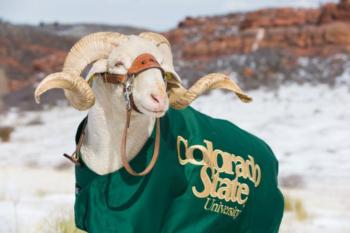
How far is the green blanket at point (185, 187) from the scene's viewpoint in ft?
13.8

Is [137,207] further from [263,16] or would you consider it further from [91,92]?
[263,16]

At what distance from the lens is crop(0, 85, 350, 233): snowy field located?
7715mm

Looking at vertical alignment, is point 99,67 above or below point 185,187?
above

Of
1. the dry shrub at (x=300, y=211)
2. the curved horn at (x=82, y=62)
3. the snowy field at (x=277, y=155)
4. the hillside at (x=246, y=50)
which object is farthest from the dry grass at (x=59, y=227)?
the hillside at (x=246, y=50)

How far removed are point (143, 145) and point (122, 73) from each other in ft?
1.84

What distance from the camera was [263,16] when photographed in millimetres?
71438

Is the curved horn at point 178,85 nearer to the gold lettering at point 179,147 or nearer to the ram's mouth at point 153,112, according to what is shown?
the gold lettering at point 179,147

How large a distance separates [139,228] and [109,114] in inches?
28.5

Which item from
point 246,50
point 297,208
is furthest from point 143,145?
point 246,50

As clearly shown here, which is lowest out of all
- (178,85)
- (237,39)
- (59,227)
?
(237,39)

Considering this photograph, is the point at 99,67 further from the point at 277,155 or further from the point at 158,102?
the point at 277,155

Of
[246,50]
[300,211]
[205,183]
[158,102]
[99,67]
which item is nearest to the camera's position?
[158,102]

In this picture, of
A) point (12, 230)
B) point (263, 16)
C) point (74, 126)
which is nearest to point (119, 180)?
point (12, 230)

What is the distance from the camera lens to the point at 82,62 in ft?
13.5
